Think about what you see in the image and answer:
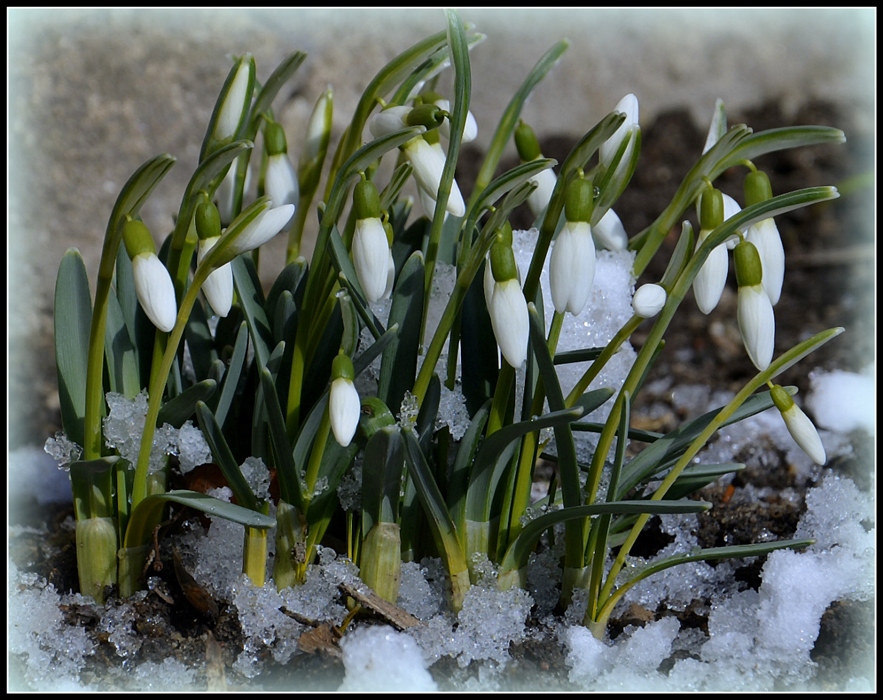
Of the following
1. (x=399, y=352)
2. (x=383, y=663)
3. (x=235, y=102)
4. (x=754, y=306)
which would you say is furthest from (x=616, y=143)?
(x=383, y=663)

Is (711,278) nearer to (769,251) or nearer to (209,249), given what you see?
(769,251)

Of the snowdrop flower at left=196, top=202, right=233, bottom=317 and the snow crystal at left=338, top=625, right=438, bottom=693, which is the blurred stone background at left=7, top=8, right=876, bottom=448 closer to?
the snowdrop flower at left=196, top=202, right=233, bottom=317

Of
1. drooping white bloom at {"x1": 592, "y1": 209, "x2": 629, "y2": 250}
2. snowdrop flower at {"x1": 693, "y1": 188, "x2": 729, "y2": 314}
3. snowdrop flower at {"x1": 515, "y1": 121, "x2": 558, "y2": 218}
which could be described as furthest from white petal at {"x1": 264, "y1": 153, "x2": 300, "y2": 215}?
snowdrop flower at {"x1": 693, "y1": 188, "x2": 729, "y2": 314}

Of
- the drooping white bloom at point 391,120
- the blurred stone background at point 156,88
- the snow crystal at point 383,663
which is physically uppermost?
the blurred stone background at point 156,88

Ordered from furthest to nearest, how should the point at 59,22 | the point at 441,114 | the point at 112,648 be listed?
the point at 59,22 → the point at 112,648 → the point at 441,114

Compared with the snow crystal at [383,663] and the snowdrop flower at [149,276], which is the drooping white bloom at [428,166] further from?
the snow crystal at [383,663]

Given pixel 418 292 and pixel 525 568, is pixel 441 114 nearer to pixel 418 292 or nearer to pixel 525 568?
pixel 418 292

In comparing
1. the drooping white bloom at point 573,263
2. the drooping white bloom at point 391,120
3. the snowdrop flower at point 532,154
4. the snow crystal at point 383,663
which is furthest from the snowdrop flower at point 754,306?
the snow crystal at point 383,663

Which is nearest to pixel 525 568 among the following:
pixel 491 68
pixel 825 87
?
pixel 491 68
